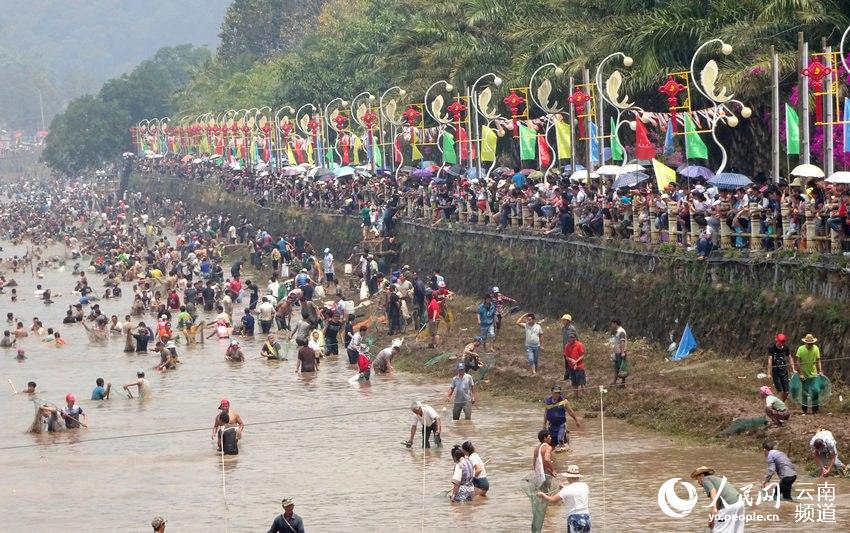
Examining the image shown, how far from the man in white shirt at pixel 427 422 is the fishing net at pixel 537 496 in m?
3.45

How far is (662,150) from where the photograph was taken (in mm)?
41719

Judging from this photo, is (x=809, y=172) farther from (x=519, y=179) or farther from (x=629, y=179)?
(x=519, y=179)

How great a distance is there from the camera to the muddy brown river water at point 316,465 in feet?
69.8

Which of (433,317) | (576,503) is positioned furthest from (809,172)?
(576,503)

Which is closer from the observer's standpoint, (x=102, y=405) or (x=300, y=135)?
(x=102, y=405)

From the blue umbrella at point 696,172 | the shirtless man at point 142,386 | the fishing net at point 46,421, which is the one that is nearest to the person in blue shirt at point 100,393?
the shirtless man at point 142,386

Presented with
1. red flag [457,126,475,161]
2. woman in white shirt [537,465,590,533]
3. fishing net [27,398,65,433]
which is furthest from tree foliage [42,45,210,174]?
woman in white shirt [537,465,590,533]

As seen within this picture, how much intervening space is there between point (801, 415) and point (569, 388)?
5658mm

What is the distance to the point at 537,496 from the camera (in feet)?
62.4

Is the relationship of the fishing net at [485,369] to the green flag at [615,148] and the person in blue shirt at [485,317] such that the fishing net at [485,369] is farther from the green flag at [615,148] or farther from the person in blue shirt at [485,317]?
the green flag at [615,148]

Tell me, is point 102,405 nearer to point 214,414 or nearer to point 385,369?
point 214,414

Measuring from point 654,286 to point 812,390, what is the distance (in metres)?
7.81

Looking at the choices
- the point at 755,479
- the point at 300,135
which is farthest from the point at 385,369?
the point at 300,135

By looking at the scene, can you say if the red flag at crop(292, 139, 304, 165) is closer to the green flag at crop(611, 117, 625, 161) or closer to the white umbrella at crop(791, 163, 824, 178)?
the green flag at crop(611, 117, 625, 161)
